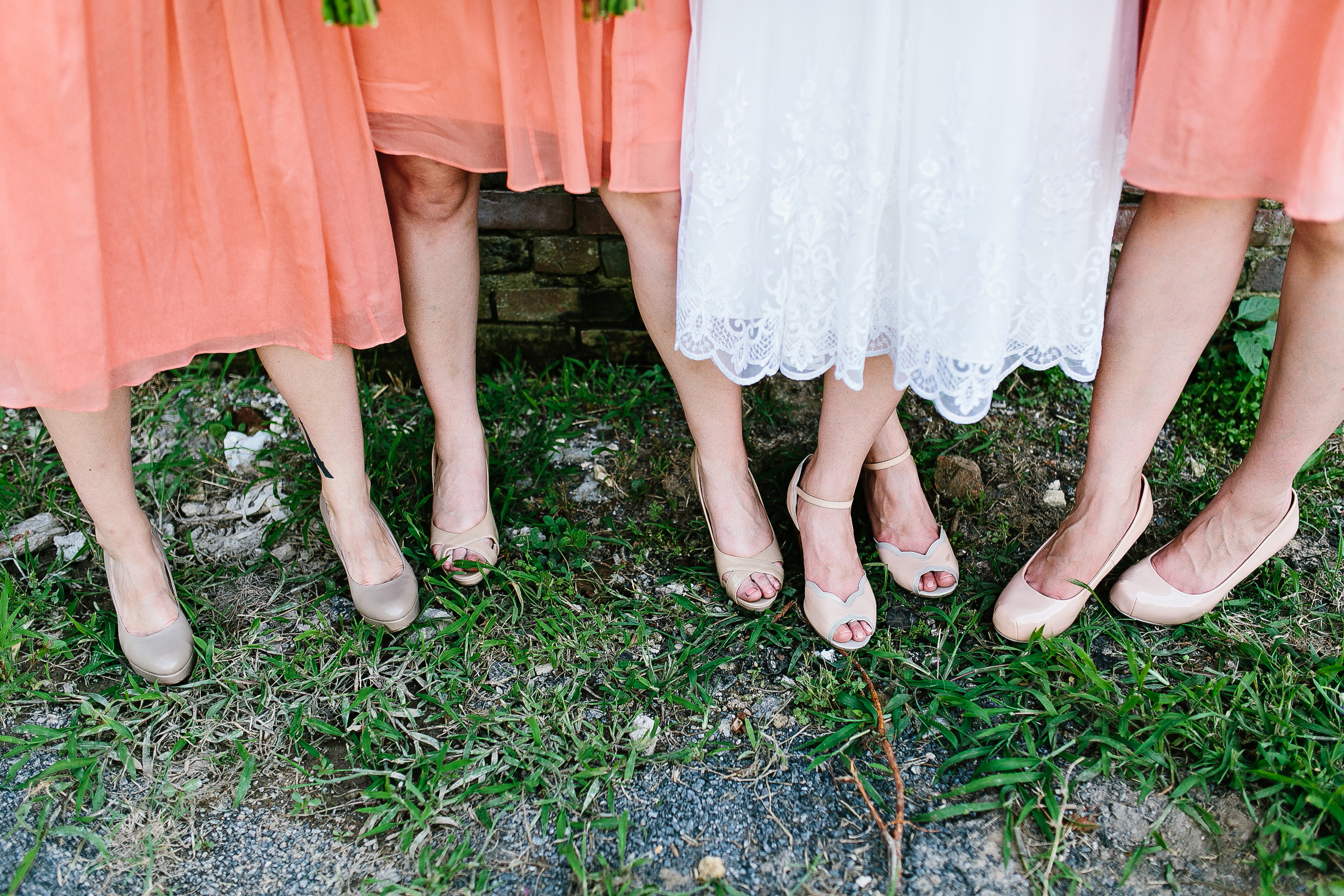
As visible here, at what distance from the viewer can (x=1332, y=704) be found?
1416 millimetres

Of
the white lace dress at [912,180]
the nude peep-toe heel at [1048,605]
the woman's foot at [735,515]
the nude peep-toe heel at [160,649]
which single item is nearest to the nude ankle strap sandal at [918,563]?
the nude peep-toe heel at [1048,605]

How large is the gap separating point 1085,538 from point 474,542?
1.14 meters

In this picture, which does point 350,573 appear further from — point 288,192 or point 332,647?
point 288,192

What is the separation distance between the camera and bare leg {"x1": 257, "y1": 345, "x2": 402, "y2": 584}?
1.45 m

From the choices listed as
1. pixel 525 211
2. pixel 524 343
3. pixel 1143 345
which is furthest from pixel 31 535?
pixel 1143 345

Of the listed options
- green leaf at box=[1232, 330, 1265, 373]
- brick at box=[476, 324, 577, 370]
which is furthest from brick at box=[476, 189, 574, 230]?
green leaf at box=[1232, 330, 1265, 373]

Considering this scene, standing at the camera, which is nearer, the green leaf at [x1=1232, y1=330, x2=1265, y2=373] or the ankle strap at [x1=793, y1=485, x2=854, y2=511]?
the ankle strap at [x1=793, y1=485, x2=854, y2=511]

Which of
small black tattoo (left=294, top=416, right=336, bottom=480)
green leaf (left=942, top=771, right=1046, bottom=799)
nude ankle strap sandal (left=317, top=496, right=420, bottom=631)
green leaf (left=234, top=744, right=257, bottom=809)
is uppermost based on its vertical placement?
small black tattoo (left=294, top=416, right=336, bottom=480)

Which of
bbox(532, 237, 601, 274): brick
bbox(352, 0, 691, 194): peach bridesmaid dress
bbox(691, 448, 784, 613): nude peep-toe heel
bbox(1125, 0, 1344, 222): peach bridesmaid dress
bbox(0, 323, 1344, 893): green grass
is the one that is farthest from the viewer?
bbox(532, 237, 601, 274): brick

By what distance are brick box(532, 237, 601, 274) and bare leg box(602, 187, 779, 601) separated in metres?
0.64

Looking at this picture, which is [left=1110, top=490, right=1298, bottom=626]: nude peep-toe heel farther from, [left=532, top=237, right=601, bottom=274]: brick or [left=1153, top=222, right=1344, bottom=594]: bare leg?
[left=532, top=237, right=601, bottom=274]: brick

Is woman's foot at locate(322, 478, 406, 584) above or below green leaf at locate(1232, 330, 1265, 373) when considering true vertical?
below

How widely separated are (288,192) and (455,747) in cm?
90

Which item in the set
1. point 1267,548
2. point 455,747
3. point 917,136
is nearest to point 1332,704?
point 1267,548
